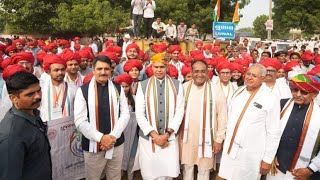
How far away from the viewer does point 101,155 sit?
144 inches

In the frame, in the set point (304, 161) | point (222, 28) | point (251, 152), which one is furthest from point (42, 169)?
point (222, 28)

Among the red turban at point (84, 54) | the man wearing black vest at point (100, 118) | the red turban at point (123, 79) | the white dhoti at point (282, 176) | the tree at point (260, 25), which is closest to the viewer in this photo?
the white dhoti at point (282, 176)

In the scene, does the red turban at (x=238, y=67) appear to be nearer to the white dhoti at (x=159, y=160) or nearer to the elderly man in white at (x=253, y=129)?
the elderly man in white at (x=253, y=129)

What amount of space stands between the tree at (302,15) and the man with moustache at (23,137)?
3354 centimetres

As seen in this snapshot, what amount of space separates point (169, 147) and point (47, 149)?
72.7 inches

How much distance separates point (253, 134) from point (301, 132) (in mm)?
484

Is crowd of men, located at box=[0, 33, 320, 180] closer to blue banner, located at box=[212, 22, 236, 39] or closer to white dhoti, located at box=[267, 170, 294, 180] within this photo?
white dhoti, located at box=[267, 170, 294, 180]

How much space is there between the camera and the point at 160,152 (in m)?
3.99

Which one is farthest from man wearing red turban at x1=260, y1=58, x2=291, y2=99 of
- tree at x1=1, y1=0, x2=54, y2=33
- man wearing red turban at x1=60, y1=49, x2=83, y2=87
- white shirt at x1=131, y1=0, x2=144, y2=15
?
tree at x1=1, y1=0, x2=54, y2=33

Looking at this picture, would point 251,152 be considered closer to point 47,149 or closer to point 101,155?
point 101,155

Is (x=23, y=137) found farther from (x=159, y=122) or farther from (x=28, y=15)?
(x=28, y=15)

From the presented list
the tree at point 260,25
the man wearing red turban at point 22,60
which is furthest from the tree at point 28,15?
the tree at point 260,25

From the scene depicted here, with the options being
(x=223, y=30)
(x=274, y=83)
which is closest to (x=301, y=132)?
(x=274, y=83)

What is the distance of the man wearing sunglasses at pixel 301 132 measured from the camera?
10.7 ft
